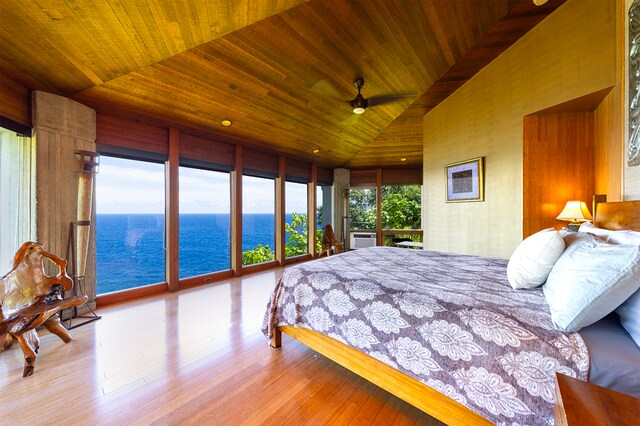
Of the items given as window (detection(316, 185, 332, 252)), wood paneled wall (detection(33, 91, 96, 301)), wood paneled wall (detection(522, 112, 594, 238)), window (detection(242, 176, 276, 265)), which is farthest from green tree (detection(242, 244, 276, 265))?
wood paneled wall (detection(522, 112, 594, 238))

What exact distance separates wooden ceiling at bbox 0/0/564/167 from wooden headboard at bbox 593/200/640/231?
2.15m

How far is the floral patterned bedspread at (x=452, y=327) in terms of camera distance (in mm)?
1109

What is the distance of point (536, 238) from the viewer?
170cm

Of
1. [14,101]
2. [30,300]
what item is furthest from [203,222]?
[14,101]

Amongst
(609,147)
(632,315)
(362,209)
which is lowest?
(632,315)

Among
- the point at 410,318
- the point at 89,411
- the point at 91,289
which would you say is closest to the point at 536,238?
the point at 410,318

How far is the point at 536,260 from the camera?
1587mm

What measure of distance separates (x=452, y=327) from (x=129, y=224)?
14.9 ft

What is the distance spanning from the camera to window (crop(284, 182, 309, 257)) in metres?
A: 6.43

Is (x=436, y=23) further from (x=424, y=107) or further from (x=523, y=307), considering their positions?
(x=523, y=307)

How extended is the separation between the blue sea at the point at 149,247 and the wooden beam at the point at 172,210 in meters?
0.12

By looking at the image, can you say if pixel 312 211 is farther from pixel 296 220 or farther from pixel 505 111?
pixel 505 111

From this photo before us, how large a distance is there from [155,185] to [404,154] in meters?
5.53

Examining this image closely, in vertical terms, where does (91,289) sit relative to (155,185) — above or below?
below
